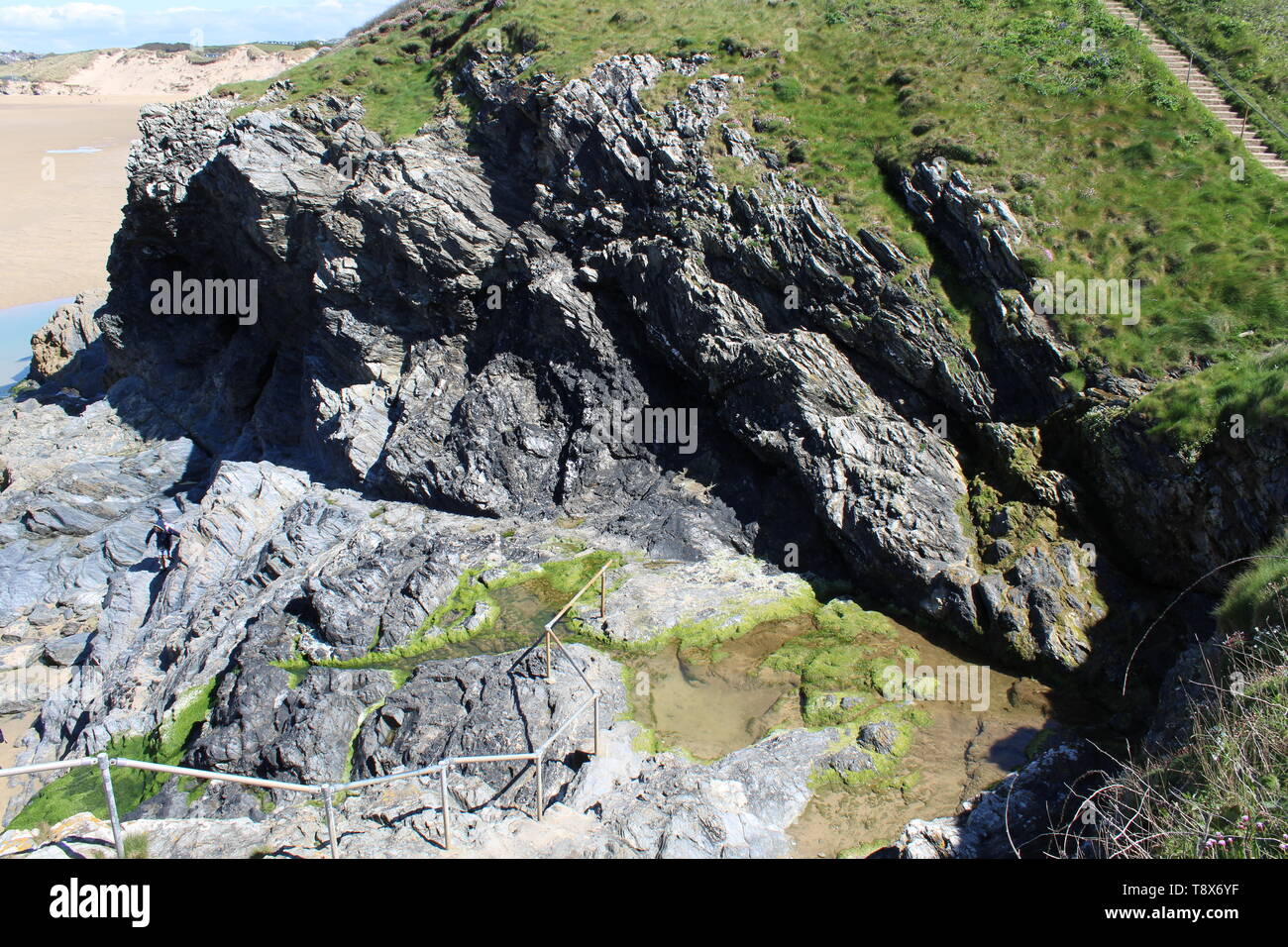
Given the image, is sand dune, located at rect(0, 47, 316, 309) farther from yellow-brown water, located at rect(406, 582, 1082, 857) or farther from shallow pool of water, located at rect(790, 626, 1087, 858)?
shallow pool of water, located at rect(790, 626, 1087, 858)

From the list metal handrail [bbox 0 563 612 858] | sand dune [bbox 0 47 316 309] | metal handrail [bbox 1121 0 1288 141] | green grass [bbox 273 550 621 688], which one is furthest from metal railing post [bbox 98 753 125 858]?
sand dune [bbox 0 47 316 309]

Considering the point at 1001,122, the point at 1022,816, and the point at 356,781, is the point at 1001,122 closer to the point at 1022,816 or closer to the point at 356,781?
the point at 1022,816

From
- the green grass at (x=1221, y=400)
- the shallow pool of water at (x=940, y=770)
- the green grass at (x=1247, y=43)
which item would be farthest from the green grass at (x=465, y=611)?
the green grass at (x=1247, y=43)

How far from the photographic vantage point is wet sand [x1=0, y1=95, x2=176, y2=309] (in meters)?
53.4

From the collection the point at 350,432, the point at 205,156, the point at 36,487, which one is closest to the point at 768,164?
the point at 350,432

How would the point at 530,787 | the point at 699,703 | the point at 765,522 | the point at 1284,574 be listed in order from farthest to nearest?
the point at 765,522 < the point at 699,703 < the point at 530,787 < the point at 1284,574

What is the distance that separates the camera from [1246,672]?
8859mm

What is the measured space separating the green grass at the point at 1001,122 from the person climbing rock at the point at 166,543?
707 inches

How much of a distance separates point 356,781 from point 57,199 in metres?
77.4

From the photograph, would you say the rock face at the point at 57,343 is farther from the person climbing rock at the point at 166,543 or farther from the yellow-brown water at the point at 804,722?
the yellow-brown water at the point at 804,722

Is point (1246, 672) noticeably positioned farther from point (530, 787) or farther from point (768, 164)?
point (768, 164)

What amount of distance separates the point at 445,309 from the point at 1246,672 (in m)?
25.5

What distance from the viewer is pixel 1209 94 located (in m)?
25.3

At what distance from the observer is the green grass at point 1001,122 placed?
19781mm
